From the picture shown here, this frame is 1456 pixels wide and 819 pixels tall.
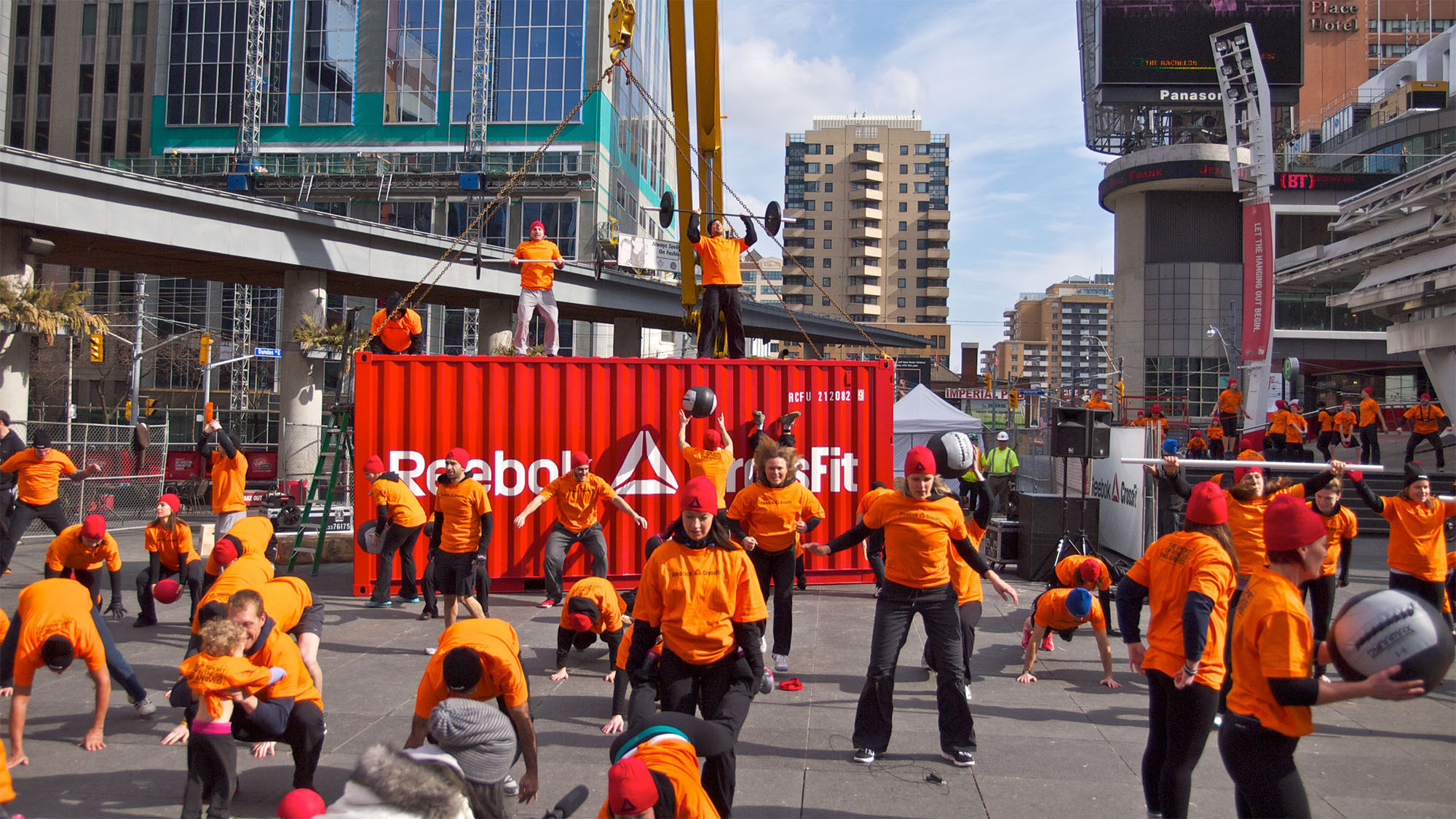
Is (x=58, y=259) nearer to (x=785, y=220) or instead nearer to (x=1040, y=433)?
(x=785, y=220)

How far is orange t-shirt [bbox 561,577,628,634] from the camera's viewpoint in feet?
20.0

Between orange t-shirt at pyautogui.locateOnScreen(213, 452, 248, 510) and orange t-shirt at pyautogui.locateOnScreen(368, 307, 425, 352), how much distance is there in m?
2.16

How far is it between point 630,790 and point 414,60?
5002 centimetres

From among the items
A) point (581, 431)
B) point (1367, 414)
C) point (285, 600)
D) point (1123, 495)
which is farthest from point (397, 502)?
point (1367, 414)

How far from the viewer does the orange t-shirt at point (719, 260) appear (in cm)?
1062

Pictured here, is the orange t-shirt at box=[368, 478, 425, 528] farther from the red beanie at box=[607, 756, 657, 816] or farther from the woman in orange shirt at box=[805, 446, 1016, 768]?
the red beanie at box=[607, 756, 657, 816]

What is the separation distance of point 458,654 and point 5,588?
31.1 ft

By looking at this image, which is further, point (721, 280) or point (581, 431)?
point (721, 280)

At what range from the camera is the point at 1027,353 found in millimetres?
163625

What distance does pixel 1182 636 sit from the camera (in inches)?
159

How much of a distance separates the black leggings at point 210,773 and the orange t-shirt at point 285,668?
259 mm

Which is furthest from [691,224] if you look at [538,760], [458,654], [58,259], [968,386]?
[968,386]

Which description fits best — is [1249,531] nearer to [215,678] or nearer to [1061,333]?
[215,678]

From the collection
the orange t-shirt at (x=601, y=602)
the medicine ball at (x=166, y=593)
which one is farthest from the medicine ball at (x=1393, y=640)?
the medicine ball at (x=166, y=593)
